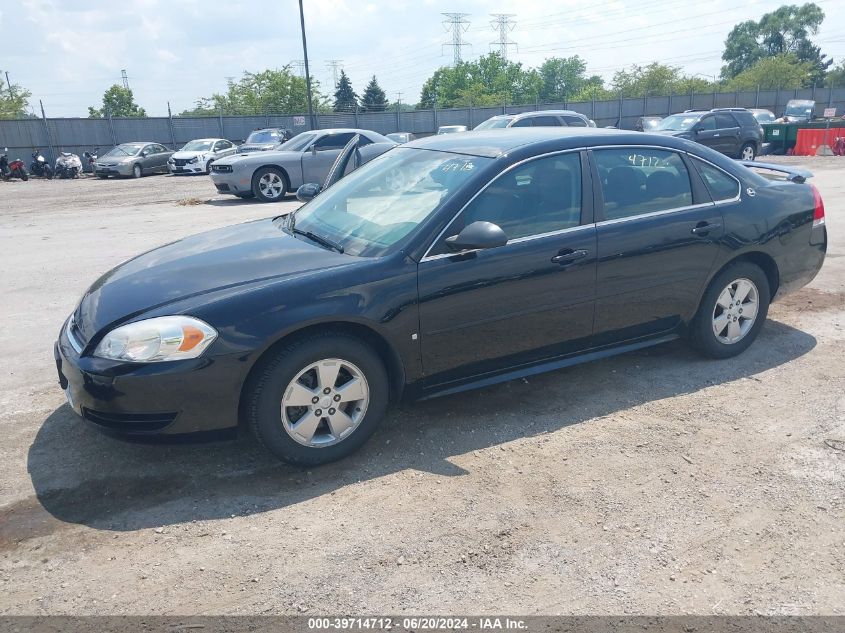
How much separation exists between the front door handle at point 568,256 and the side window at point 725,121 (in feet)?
58.4

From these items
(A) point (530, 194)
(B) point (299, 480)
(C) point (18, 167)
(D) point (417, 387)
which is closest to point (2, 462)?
(B) point (299, 480)

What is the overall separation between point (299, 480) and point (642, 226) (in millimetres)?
2619

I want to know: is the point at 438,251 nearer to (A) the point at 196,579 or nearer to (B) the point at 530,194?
(B) the point at 530,194

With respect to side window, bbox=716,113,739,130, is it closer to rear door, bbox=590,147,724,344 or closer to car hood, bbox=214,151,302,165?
car hood, bbox=214,151,302,165

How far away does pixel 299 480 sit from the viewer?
3541mm

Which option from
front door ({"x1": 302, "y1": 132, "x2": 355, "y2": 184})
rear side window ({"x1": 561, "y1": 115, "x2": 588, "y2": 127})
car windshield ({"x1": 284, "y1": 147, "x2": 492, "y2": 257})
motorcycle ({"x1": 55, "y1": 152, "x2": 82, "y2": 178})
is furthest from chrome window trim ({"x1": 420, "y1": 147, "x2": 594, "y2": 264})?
motorcycle ({"x1": 55, "y1": 152, "x2": 82, "y2": 178})

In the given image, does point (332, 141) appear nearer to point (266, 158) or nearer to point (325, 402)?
point (266, 158)

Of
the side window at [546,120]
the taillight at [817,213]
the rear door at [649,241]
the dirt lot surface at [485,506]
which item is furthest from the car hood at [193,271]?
the side window at [546,120]

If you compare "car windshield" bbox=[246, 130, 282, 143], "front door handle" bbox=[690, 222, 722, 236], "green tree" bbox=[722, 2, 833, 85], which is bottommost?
"front door handle" bbox=[690, 222, 722, 236]

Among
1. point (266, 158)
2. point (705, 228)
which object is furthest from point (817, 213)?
point (266, 158)

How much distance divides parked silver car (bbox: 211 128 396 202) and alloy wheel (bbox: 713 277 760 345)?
35.9 feet

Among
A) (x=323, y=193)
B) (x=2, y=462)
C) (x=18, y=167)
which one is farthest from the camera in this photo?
(x=18, y=167)

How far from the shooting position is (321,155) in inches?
604

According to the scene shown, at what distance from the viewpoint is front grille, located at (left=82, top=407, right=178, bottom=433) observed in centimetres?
331
